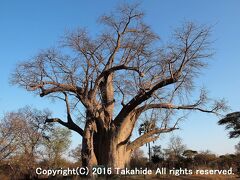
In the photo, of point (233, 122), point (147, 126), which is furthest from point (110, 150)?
point (233, 122)

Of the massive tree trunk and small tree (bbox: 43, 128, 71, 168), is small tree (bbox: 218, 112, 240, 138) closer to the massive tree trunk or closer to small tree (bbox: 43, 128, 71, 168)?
the massive tree trunk

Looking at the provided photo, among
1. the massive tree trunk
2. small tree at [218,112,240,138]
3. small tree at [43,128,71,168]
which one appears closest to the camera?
the massive tree trunk

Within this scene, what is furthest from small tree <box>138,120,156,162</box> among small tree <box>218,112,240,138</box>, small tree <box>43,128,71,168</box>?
small tree <box>43,128,71,168</box>

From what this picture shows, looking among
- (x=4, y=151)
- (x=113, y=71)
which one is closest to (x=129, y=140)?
(x=113, y=71)

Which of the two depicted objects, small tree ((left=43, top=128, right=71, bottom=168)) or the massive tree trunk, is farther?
small tree ((left=43, top=128, right=71, bottom=168))

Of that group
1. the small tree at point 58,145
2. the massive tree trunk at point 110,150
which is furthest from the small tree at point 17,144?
the small tree at point 58,145

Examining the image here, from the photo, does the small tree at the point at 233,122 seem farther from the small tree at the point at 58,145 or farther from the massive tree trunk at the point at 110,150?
the small tree at the point at 58,145

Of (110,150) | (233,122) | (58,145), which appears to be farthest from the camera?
(58,145)

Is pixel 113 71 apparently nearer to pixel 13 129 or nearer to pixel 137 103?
pixel 137 103

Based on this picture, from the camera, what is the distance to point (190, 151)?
41.8 metres

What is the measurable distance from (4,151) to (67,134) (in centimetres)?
2030

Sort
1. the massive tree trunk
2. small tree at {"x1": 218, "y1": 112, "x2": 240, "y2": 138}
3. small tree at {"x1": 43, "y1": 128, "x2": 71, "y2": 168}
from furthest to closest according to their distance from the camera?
small tree at {"x1": 43, "y1": 128, "x2": 71, "y2": 168}
small tree at {"x1": 218, "y1": 112, "x2": 240, "y2": 138}
the massive tree trunk

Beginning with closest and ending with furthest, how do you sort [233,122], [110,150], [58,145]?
[110,150] → [233,122] → [58,145]

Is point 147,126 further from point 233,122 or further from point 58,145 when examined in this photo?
point 58,145
